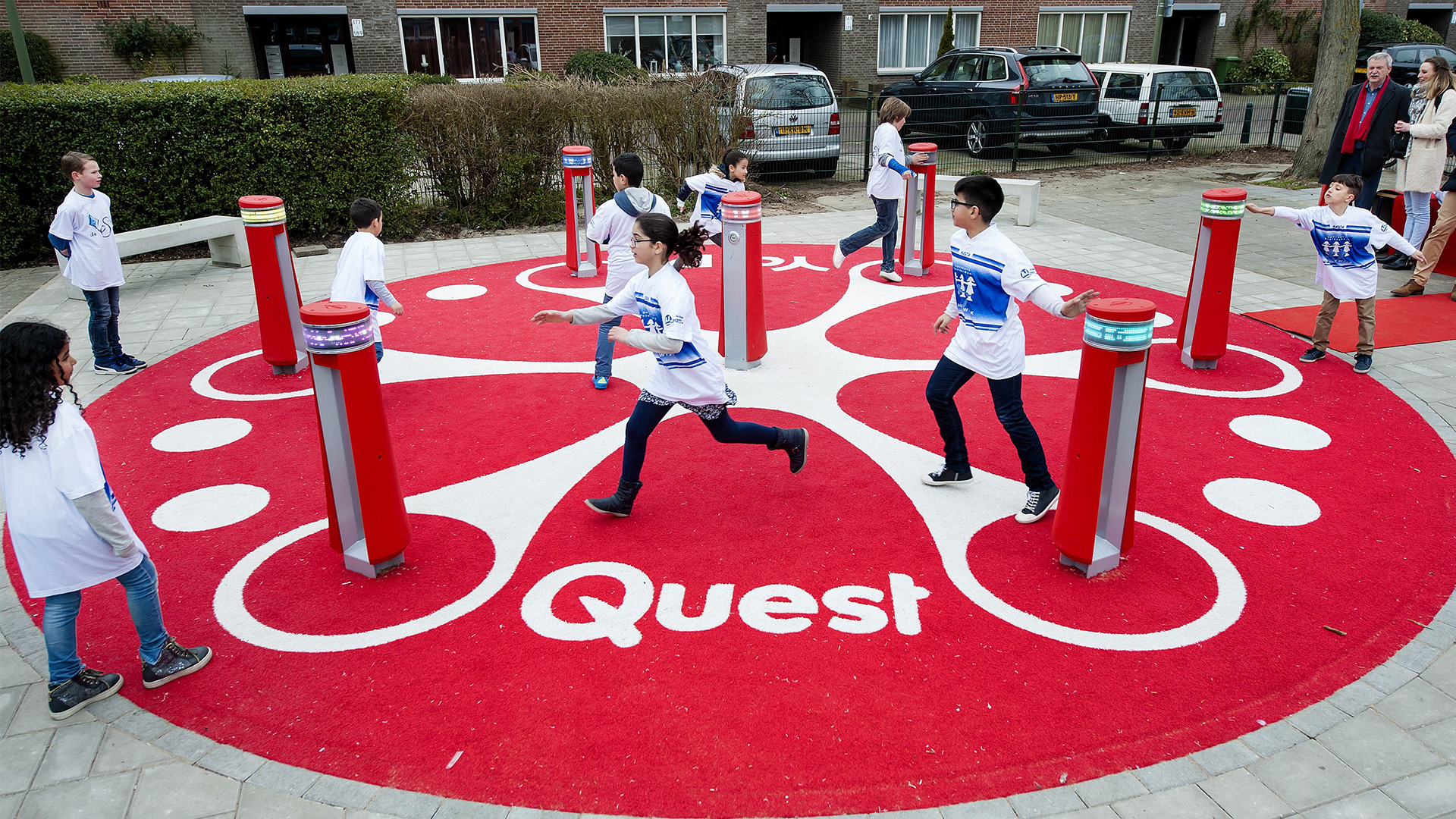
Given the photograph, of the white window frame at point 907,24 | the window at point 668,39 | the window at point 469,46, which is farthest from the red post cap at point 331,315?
the white window frame at point 907,24

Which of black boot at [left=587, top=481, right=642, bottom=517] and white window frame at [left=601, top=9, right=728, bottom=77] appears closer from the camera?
black boot at [left=587, top=481, right=642, bottom=517]

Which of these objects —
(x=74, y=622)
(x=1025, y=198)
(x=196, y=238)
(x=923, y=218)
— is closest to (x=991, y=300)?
(x=74, y=622)

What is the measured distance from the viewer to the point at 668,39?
28656 mm

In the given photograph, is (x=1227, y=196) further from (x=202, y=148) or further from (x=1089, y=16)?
(x=1089, y=16)

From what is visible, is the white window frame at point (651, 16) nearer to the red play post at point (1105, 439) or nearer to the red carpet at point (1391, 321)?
the red carpet at point (1391, 321)

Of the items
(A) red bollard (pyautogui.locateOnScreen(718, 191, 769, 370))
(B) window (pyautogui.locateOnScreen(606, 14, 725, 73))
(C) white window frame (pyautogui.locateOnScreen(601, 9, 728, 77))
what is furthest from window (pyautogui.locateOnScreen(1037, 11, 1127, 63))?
(A) red bollard (pyautogui.locateOnScreen(718, 191, 769, 370))

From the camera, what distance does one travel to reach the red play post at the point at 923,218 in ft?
33.3

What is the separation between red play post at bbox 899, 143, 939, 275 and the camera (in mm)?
10148

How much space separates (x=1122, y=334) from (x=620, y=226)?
435 centimetres

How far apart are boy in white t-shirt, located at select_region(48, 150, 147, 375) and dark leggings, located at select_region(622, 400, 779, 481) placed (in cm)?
504

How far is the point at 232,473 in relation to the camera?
5.93 metres

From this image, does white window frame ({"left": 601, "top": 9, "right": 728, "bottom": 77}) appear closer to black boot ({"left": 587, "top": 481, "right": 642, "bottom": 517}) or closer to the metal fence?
the metal fence

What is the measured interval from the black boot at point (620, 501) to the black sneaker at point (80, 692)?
7.52 ft

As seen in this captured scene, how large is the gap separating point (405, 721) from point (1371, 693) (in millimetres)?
3869
